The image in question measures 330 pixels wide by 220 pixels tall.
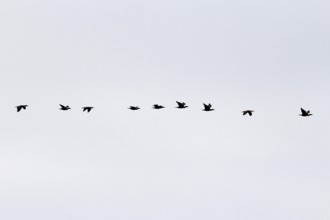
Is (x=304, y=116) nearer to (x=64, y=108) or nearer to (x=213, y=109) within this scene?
(x=213, y=109)

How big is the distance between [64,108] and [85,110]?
398 centimetres

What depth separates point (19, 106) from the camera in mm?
168750

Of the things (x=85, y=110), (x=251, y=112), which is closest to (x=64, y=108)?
(x=85, y=110)

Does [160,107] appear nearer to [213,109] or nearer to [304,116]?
[213,109]

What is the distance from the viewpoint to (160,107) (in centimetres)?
17062

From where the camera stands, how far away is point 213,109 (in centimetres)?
17138

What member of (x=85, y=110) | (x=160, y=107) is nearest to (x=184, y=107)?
(x=160, y=107)

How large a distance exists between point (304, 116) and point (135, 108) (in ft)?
104

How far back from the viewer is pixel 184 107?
170 meters

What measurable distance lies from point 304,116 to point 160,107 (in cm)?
2637

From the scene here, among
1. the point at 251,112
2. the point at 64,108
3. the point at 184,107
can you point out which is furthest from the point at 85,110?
the point at 251,112

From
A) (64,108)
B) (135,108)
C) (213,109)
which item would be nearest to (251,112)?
(213,109)

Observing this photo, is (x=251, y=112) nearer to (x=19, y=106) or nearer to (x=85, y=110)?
(x=85, y=110)

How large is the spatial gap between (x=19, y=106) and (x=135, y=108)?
21452 mm
